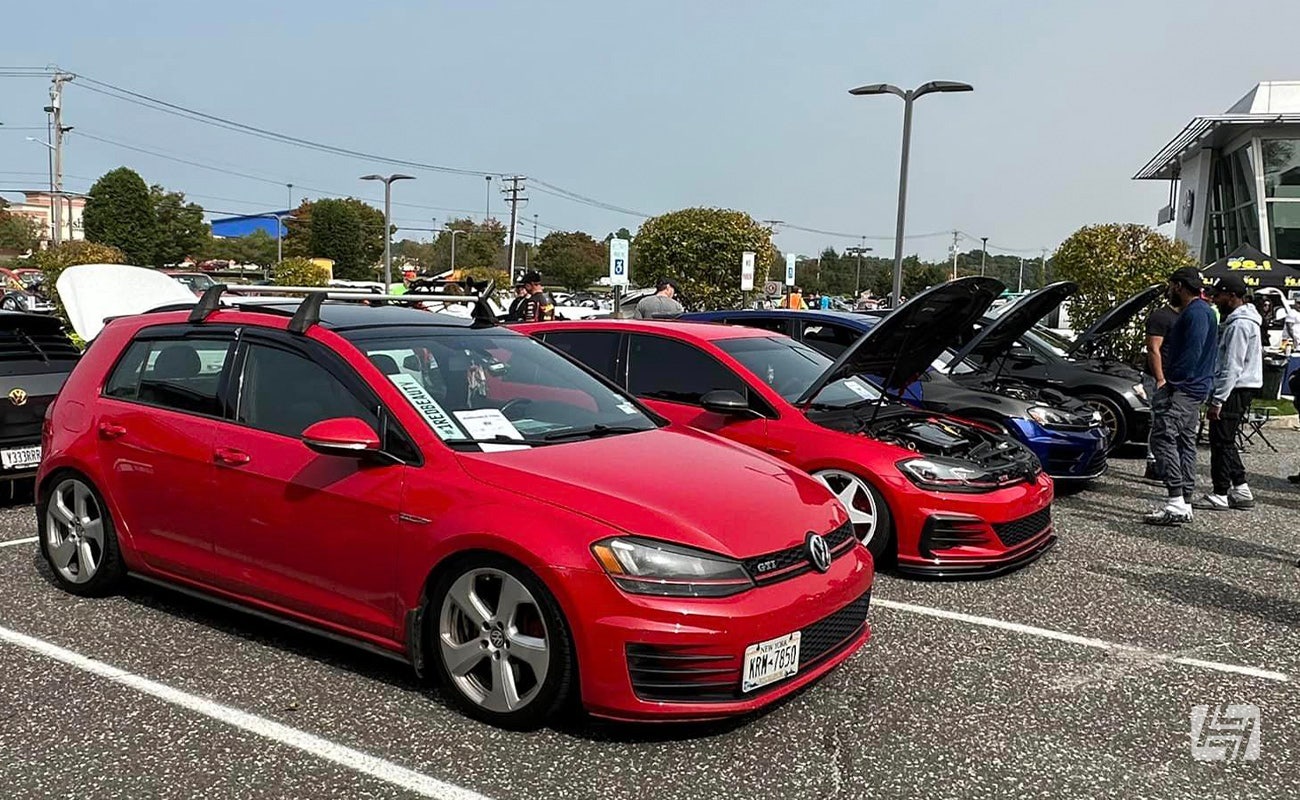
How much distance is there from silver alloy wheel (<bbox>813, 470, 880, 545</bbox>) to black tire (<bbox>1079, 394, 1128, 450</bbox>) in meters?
5.90

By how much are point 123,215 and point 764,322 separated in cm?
7031

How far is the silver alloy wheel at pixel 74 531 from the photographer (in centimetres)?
500

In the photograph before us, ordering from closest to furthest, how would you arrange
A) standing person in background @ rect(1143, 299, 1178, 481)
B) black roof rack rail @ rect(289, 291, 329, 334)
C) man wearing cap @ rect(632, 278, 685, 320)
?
black roof rack rail @ rect(289, 291, 329, 334) < standing person in background @ rect(1143, 299, 1178, 481) < man wearing cap @ rect(632, 278, 685, 320)

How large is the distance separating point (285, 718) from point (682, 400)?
3.38 metres

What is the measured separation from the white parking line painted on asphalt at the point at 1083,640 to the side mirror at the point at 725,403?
1.37 meters

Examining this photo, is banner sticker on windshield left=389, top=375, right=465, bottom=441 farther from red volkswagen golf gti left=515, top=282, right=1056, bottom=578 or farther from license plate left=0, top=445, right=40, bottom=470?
license plate left=0, top=445, right=40, bottom=470

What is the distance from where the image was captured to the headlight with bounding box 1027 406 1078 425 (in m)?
8.09

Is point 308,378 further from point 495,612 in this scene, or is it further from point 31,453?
point 31,453

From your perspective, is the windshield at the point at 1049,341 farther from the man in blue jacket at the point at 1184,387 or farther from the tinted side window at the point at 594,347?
the tinted side window at the point at 594,347

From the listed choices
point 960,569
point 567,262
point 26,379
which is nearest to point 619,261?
point 26,379

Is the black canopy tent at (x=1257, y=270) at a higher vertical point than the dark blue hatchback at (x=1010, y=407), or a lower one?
higher

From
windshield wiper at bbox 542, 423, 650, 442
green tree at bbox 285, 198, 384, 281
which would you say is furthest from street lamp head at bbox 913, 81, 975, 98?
green tree at bbox 285, 198, 384, 281

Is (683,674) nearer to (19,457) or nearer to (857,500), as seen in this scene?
(857,500)

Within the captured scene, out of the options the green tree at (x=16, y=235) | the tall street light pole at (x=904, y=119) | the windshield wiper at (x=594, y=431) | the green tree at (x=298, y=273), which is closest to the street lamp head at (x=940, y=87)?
the tall street light pole at (x=904, y=119)
